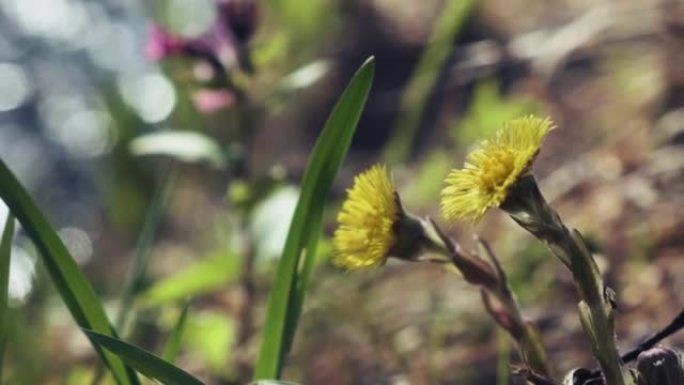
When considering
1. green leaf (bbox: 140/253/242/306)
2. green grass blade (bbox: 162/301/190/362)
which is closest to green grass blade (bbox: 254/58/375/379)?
green grass blade (bbox: 162/301/190/362)

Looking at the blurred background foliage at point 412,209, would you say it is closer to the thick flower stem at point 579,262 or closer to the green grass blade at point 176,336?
the green grass blade at point 176,336

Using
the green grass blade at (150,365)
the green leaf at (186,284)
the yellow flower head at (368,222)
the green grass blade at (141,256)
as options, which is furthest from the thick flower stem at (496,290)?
the green leaf at (186,284)

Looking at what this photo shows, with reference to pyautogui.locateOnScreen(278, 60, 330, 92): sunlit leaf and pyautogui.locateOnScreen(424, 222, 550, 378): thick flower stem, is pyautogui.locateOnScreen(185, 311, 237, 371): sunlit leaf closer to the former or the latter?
pyautogui.locateOnScreen(278, 60, 330, 92): sunlit leaf

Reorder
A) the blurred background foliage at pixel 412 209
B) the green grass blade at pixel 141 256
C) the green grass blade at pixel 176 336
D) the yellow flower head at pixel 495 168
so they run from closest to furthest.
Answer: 1. the yellow flower head at pixel 495 168
2. the green grass blade at pixel 176 336
3. the green grass blade at pixel 141 256
4. the blurred background foliage at pixel 412 209

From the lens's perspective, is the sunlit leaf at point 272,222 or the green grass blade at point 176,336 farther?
the sunlit leaf at point 272,222

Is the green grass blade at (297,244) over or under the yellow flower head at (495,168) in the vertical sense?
over

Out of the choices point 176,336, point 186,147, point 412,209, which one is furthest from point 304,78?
point 176,336

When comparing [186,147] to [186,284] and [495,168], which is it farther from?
[495,168]
